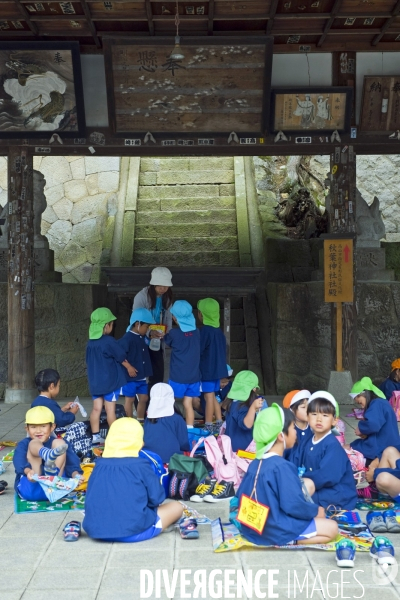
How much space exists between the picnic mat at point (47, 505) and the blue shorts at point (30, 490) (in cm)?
3

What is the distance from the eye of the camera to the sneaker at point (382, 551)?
393 centimetres

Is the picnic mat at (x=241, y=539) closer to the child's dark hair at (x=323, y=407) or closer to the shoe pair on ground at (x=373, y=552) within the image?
the shoe pair on ground at (x=373, y=552)


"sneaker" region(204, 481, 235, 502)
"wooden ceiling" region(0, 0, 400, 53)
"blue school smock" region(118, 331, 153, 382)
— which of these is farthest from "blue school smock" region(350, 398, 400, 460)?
"wooden ceiling" region(0, 0, 400, 53)

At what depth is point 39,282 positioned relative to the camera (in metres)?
11.2

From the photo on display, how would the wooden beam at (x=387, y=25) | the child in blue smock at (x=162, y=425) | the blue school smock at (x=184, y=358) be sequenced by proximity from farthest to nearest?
the wooden beam at (x=387, y=25) → the blue school smock at (x=184, y=358) → the child in blue smock at (x=162, y=425)

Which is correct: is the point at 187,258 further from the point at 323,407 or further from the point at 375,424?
the point at 323,407

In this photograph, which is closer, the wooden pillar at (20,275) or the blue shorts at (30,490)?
the blue shorts at (30,490)

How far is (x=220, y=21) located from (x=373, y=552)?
21.8 feet

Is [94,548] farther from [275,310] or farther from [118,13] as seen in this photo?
[275,310]

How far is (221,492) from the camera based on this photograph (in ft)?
17.8

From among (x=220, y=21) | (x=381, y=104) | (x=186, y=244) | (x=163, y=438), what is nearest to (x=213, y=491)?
(x=163, y=438)

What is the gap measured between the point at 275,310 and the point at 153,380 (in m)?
3.28

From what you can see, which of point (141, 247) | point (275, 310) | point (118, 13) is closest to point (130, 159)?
point (141, 247)

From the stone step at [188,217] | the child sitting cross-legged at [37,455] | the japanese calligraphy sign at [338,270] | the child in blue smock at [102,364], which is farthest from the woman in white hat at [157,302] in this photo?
the stone step at [188,217]
